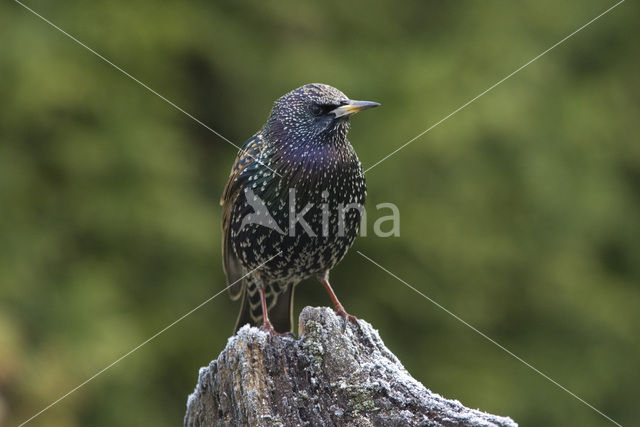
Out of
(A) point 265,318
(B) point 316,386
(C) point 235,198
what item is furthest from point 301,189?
(B) point 316,386

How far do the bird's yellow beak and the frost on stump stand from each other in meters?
0.88

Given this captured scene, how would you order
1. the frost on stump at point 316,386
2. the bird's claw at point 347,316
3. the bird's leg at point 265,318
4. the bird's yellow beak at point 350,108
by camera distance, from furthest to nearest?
1. the bird's leg at point 265,318
2. the bird's yellow beak at point 350,108
3. the bird's claw at point 347,316
4. the frost on stump at point 316,386

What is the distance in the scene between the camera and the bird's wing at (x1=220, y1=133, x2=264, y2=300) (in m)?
3.71

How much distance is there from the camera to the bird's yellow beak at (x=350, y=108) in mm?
3348

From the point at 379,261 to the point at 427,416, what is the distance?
3.35 metres

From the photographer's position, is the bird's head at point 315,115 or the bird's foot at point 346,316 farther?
the bird's head at point 315,115

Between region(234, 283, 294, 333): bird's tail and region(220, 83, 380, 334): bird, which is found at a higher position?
region(220, 83, 380, 334): bird

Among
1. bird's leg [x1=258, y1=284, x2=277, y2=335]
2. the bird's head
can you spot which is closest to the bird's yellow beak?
the bird's head

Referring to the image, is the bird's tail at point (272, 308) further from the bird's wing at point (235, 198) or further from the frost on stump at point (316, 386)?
the frost on stump at point (316, 386)

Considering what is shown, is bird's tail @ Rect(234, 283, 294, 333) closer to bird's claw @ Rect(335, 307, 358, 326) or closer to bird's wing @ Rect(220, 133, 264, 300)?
bird's wing @ Rect(220, 133, 264, 300)

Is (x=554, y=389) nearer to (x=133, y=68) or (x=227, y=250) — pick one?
(x=227, y=250)

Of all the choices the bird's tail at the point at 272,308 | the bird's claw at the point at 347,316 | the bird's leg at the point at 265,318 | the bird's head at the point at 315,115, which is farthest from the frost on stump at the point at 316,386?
the bird's tail at the point at 272,308

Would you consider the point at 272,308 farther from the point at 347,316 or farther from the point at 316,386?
the point at 316,386

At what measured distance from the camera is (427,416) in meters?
2.49
